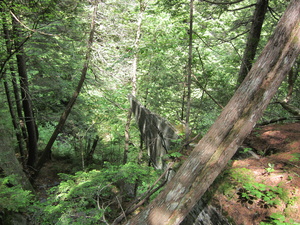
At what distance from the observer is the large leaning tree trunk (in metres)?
2.17

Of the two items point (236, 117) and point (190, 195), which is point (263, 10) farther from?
point (190, 195)

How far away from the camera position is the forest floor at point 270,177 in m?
1.91

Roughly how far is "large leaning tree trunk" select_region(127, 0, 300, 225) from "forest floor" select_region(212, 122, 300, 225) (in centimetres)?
37

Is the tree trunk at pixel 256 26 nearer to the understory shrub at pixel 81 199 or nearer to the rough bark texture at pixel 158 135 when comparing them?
the rough bark texture at pixel 158 135

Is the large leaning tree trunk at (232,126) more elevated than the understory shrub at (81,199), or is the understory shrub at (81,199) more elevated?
the large leaning tree trunk at (232,126)

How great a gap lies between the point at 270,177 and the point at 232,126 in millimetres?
848

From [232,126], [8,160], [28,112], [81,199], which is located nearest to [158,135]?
[81,199]

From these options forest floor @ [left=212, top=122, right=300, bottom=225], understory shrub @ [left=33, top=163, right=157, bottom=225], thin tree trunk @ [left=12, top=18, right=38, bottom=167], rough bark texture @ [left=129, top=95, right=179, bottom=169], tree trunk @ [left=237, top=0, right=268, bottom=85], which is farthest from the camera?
thin tree trunk @ [left=12, top=18, right=38, bottom=167]

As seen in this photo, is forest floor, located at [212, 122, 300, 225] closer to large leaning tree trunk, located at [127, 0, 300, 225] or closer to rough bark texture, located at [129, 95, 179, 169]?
large leaning tree trunk, located at [127, 0, 300, 225]

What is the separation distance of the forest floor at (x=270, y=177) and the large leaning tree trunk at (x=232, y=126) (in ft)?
1.21

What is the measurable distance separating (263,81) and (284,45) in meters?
0.46

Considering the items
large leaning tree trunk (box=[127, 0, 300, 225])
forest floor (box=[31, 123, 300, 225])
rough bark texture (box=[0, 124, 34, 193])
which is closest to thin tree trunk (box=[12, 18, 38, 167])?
rough bark texture (box=[0, 124, 34, 193])

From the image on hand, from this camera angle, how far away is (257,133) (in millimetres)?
3770

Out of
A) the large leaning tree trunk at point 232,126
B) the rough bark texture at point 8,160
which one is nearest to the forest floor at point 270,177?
the large leaning tree trunk at point 232,126
